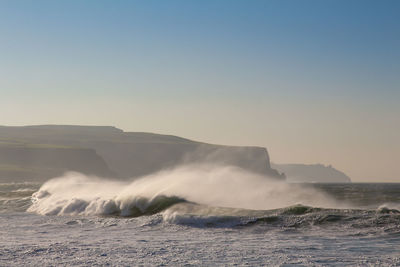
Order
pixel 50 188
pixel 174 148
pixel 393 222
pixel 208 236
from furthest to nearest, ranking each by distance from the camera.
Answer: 1. pixel 174 148
2. pixel 50 188
3. pixel 393 222
4. pixel 208 236

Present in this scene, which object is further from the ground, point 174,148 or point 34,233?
point 174,148

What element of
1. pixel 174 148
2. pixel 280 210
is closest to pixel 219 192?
pixel 280 210

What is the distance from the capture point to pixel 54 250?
11969 mm

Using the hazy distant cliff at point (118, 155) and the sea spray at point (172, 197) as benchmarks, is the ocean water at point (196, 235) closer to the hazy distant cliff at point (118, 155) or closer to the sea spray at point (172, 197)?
the sea spray at point (172, 197)

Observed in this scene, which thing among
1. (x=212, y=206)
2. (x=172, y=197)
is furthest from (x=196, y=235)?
(x=172, y=197)

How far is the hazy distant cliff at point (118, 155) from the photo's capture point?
138 meters

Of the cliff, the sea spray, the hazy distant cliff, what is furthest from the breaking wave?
the hazy distant cliff

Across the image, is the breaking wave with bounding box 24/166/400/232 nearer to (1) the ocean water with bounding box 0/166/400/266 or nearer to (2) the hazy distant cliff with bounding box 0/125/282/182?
(1) the ocean water with bounding box 0/166/400/266

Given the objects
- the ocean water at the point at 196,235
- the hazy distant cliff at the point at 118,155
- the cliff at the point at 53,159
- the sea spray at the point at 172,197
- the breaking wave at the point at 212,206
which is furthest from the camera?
the hazy distant cliff at the point at 118,155

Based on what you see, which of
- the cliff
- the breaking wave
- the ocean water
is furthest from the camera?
the cliff

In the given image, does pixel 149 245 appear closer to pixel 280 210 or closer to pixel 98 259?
pixel 98 259

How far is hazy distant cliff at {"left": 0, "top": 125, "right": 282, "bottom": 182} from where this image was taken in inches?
5453

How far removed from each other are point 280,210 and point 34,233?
8.72m

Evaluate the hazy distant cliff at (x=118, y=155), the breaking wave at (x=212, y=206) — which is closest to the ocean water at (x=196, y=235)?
the breaking wave at (x=212, y=206)
